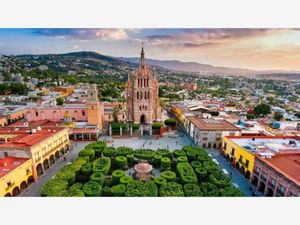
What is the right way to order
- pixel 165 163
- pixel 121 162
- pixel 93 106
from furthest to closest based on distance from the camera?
1. pixel 93 106
2. pixel 121 162
3. pixel 165 163

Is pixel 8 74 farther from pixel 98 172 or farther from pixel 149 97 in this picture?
pixel 98 172

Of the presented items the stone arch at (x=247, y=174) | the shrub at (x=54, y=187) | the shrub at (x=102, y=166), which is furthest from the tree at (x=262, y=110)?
the shrub at (x=54, y=187)

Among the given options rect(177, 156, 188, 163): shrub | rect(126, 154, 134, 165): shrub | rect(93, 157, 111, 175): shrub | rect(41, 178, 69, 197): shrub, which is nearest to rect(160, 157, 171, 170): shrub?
rect(177, 156, 188, 163): shrub

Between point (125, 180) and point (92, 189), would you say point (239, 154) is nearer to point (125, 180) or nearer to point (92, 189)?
point (125, 180)

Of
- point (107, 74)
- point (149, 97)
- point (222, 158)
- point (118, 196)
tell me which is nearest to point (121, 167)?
point (118, 196)

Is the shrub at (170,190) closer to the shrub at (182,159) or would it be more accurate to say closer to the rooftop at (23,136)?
the shrub at (182,159)

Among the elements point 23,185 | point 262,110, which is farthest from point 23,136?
point 262,110
